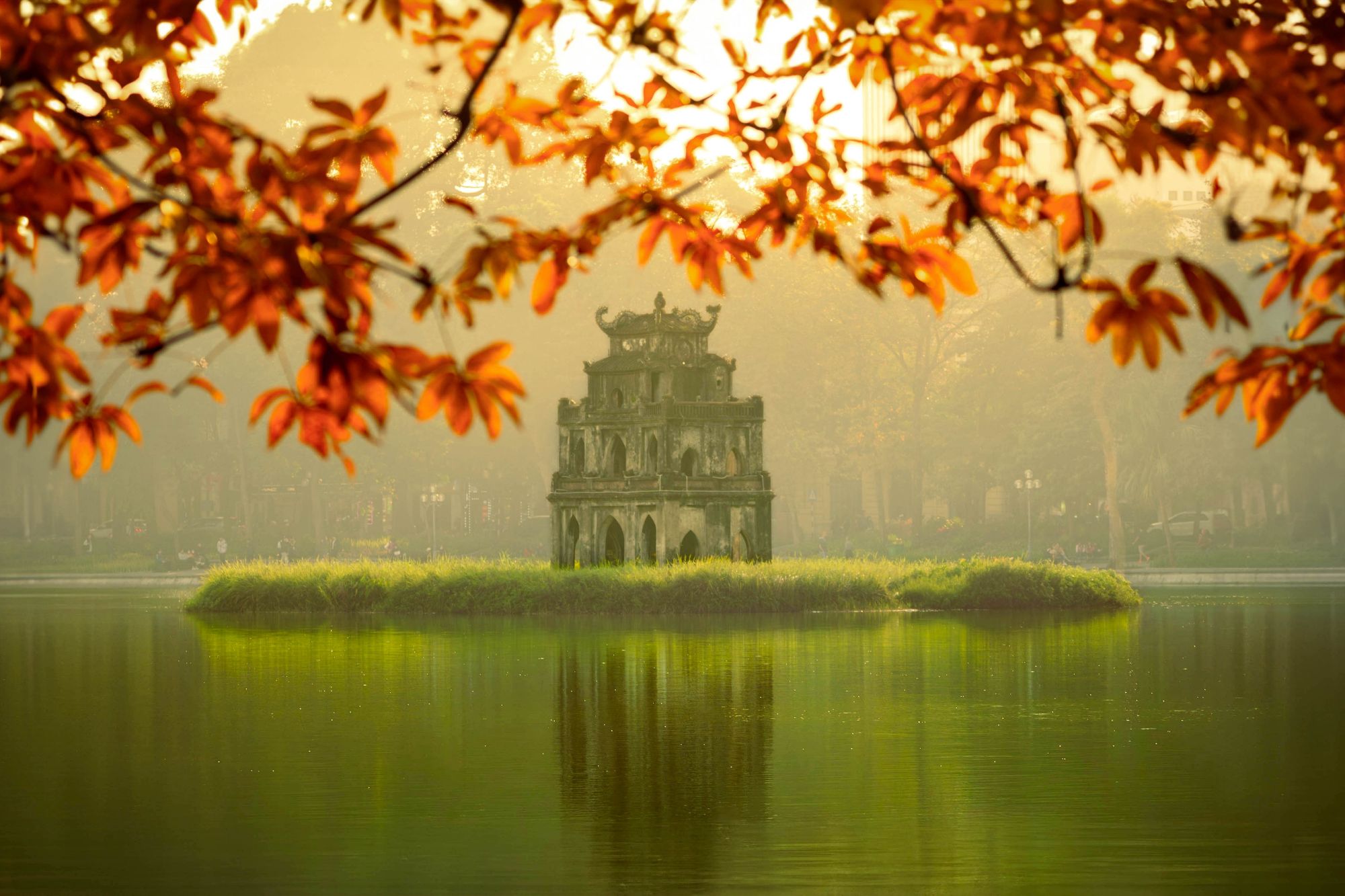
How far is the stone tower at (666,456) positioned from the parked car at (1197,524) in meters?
40.3

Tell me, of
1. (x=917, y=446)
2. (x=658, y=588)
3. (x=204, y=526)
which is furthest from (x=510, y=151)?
(x=204, y=526)

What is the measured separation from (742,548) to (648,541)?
1.71 m

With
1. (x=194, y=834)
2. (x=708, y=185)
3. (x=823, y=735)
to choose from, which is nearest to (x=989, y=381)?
(x=708, y=185)

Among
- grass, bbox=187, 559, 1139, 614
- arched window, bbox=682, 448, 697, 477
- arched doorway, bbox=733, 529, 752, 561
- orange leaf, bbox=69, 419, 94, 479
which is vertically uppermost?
arched window, bbox=682, 448, 697, 477

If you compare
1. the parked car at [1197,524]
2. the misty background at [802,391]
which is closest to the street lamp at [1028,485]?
the misty background at [802,391]

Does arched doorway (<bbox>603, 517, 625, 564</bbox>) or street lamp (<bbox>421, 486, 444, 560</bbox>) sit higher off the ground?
street lamp (<bbox>421, 486, 444, 560</bbox>)

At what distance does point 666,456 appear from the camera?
119 feet

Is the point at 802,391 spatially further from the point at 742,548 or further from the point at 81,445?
the point at 81,445

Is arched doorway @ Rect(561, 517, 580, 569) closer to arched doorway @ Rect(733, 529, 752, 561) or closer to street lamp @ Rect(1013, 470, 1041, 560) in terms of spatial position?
arched doorway @ Rect(733, 529, 752, 561)

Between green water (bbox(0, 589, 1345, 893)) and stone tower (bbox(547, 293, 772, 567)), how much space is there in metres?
9.67


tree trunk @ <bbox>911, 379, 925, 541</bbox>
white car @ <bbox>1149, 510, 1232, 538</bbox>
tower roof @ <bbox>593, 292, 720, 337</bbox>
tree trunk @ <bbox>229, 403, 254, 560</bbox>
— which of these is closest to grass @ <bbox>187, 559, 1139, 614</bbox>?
tower roof @ <bbox>593, 292, 720, 337</bbox>

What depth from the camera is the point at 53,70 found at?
20.9 feet

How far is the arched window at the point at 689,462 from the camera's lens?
36750 mm

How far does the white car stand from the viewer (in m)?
76.2
